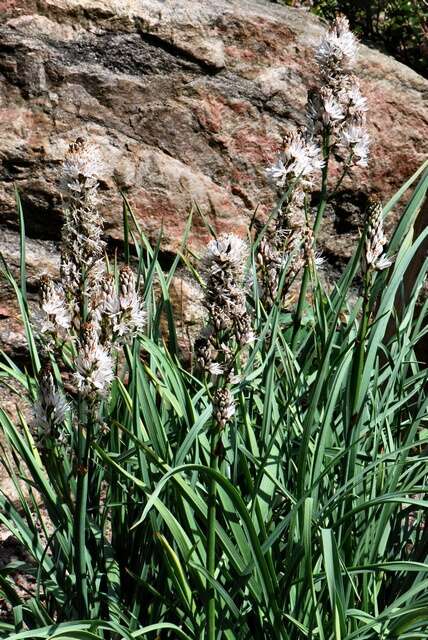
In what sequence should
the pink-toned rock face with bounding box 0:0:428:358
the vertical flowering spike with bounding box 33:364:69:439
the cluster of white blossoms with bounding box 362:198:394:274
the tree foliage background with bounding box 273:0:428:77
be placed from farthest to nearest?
the tree foliage background with bounding box 273:0:428:77, the pink-toned rock face with bounding box 0:0:428:358, the cluster of white blossoms with bounding box 362:198:394:274, the vertical flowering spike with bounding box 33:364:69:439

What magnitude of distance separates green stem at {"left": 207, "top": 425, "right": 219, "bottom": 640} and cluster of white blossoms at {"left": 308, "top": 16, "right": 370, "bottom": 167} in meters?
0.92

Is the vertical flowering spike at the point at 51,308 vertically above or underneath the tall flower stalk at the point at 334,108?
underneath

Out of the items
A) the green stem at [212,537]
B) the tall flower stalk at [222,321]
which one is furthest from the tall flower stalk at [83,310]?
the green stem at [212,537]

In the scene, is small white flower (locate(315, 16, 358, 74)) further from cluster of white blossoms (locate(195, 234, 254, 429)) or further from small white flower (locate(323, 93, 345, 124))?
cluster of white blossoms (locate(195, 234, 254, 429))

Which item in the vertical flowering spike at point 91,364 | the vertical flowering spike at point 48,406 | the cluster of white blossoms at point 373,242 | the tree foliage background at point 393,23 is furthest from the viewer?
the tree foliage background at point 393,23

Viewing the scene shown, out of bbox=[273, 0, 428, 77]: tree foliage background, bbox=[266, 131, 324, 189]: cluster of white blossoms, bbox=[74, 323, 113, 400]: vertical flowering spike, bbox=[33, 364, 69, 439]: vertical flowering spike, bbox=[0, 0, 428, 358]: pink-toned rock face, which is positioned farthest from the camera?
bbox=[273, 0, 428, 77]: tree foliage background

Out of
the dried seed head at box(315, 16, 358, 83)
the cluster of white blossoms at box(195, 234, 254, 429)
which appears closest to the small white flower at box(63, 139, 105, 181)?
the cluster of white blossoms at box(195, 234, 254, 429)

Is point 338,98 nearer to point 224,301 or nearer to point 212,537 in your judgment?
point 224,301

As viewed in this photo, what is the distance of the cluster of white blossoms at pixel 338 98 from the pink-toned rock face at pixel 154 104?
134 cm

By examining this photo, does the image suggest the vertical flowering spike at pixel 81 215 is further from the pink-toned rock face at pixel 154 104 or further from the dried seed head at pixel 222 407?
the pink-toned rock face at pixel 154 104

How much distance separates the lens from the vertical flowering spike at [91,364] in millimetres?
1795

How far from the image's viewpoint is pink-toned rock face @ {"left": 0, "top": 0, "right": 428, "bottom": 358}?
Answer: 3.66 metres

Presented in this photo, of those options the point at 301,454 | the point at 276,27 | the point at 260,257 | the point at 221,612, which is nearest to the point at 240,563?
the point at 221,612

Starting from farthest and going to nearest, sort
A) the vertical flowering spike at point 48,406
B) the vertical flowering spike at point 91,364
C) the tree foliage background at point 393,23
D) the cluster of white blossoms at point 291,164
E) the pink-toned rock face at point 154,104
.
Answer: the tree foliage background at point 393,23 < the pink-toned rock face at point 154,104 < the cluster of white blossoms at point 291,164 < the vertical flowering spike at point 48,406 < the vertical flowering spike at point 91,364
